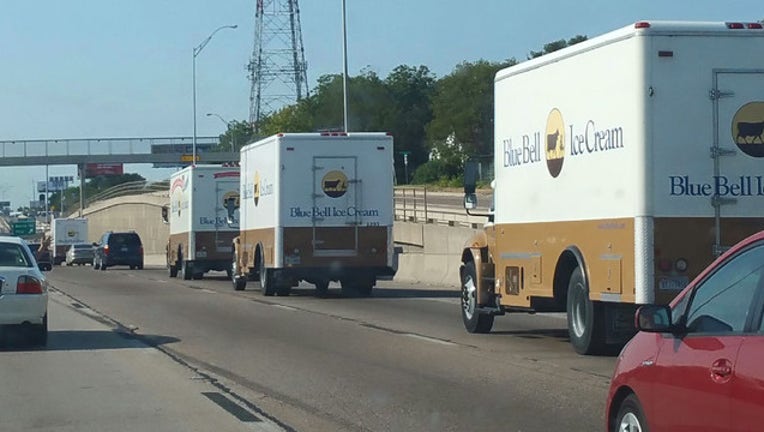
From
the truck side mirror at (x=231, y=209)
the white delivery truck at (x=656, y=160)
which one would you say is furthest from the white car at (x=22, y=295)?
the truck side mirror at (x=231, y=209)

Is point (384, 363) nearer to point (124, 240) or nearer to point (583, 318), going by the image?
point (583, 318)

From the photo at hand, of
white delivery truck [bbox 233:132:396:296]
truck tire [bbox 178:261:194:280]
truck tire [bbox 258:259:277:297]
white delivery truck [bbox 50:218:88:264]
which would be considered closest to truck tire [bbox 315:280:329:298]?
truck tire [bbox 258:259:277:297]

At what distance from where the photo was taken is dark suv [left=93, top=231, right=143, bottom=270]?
196ft

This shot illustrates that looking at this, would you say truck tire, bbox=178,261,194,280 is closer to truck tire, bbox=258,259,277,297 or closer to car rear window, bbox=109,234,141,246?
truck tire, bbox=258,259,277,297

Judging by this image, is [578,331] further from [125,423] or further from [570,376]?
[125,423]

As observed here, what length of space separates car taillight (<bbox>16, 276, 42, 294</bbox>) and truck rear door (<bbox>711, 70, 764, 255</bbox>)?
9015 mm

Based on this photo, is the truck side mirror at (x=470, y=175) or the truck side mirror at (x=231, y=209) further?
the truck side mirror at (x=231, y=209)

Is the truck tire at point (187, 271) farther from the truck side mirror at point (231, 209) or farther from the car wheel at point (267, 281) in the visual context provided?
the car wheel at point (267, 281)

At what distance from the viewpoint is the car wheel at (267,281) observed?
96.8ft

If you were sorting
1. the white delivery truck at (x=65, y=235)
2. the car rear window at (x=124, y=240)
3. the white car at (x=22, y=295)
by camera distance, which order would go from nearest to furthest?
1. the white car at (x=22, y=295)
2. the car rear window at (x=124, y=240)
3. the white delivery truck at (x=65, y=235)

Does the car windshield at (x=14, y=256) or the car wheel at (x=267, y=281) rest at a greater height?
the car windshield at (x=14, y=256)

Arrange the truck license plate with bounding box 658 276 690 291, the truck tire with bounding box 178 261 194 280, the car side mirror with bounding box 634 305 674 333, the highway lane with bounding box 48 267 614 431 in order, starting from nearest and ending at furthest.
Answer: the car side mirror with bounding box 634 305 674 333 < the highway lane with bounding box 48 267 614 431 < the truck license plate with bounding box 658 276 690 291 < the truck tire with bounding box 178 261 194 280

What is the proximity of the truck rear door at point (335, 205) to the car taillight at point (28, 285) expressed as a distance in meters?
11.3

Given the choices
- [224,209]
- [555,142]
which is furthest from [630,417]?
[224,209]
